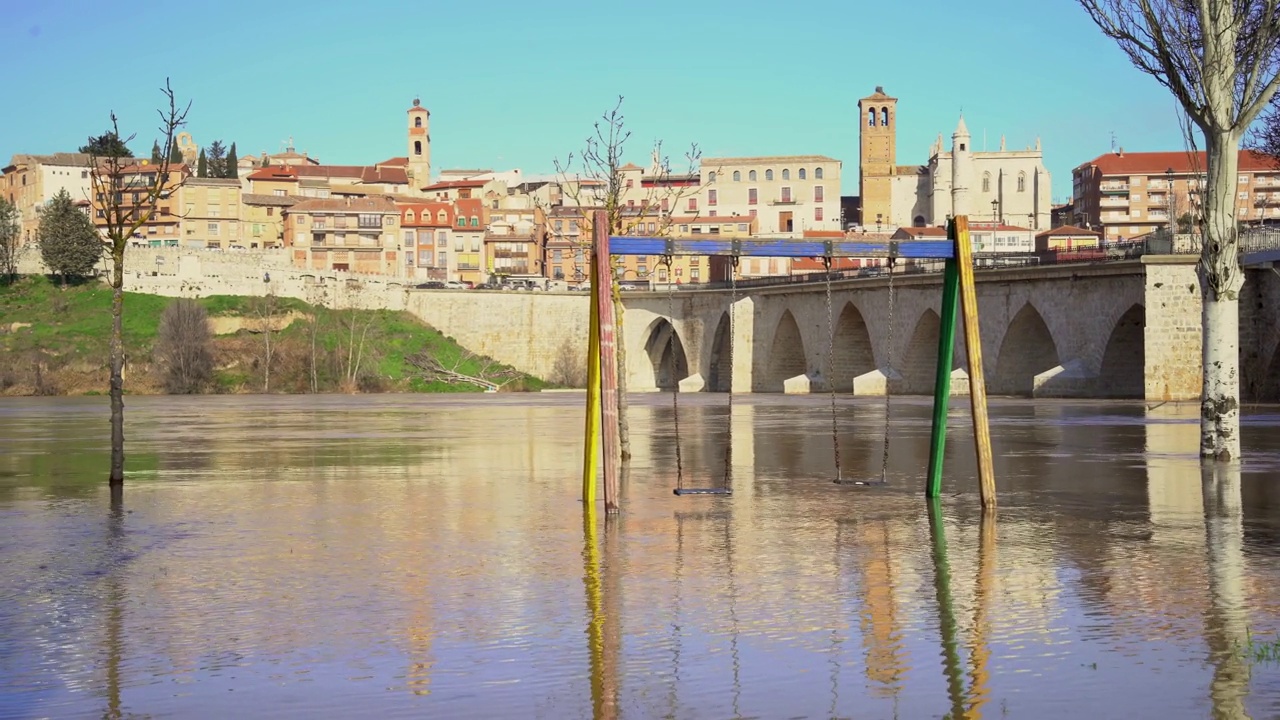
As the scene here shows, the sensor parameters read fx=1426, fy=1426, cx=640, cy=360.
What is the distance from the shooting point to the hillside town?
121 meters

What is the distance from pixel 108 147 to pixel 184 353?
63.6 metres

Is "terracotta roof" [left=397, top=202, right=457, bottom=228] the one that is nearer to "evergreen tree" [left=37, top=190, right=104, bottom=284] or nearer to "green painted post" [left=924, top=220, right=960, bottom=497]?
"evergreen tree" [left=37, top=190, right=104, bottom=284]

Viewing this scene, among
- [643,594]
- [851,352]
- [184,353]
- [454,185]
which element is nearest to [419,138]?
[454,185]

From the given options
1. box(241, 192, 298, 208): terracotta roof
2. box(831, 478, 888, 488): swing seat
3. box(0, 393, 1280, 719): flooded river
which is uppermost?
box(241, 192, 298, 208): terracotta roof

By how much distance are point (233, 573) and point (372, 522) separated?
3825 mm

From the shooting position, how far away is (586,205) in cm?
13250

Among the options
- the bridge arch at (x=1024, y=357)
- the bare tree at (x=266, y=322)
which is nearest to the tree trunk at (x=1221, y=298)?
the bridge arch at (x=1024, y=357)

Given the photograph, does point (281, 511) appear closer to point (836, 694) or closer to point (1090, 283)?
point (836, 694)

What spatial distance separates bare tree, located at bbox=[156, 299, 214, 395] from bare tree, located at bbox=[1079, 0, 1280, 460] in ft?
237

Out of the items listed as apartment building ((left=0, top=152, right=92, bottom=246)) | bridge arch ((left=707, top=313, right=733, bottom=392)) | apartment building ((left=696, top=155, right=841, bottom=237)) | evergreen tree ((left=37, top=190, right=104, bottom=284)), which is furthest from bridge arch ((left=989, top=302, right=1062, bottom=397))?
apartment building ((left=0, top=152, right=92, bottom=246))

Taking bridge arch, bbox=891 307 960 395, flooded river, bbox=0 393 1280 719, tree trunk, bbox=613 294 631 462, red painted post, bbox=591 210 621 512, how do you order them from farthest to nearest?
bridge arch, bbox=891 307 960 395 < tree trunk, bbox=613 294 631 462 < red painted post, bbox=591 210 621 512 < flooded river, bbox=0 393 1280 719

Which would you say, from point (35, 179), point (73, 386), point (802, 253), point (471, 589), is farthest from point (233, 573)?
point (35, 179)

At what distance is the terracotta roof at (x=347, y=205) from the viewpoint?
394 feet

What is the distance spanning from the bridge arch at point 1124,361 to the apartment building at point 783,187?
93.2 m
